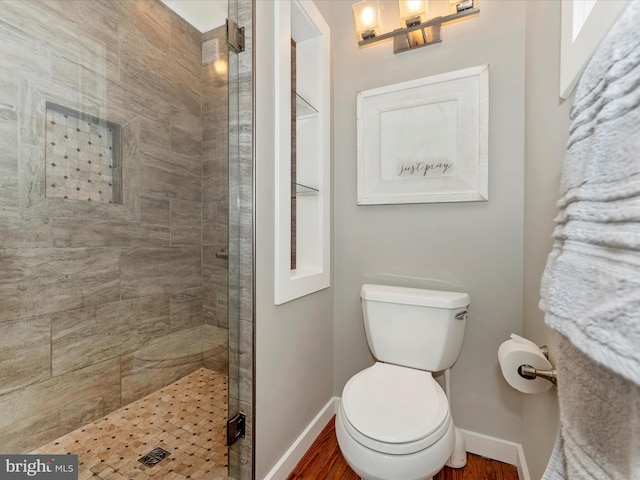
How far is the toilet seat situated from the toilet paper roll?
25 centimetres

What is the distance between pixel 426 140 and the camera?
1451 mm

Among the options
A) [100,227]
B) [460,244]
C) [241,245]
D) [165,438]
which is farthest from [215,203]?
[460,244]

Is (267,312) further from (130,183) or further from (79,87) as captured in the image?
(79,87)

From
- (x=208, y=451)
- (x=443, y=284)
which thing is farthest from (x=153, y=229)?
(x=443, y=284)

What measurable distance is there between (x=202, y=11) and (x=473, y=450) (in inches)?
95.5

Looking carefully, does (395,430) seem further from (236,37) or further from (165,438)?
(236,37)

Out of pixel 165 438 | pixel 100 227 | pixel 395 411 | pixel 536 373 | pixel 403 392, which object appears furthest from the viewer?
pixel 100 227

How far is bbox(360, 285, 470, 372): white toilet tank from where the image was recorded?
127 cm

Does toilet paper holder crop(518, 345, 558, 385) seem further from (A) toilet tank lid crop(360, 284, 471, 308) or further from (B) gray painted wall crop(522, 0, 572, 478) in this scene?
(A) toilet tank lid crop(360, 284, 471, 308)

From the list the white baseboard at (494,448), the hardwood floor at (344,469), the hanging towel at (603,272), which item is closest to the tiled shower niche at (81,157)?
the hardwood floor at (344,469)

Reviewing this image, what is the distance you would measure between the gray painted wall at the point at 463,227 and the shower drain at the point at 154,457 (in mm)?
956

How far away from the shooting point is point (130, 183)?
140 cm

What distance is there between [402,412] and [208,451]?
0.81 meters

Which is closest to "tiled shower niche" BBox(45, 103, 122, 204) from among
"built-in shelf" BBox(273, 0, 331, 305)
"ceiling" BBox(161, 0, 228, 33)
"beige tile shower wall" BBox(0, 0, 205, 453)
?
"beige tile shower wall" BBox(0, 0, 205, 453)
